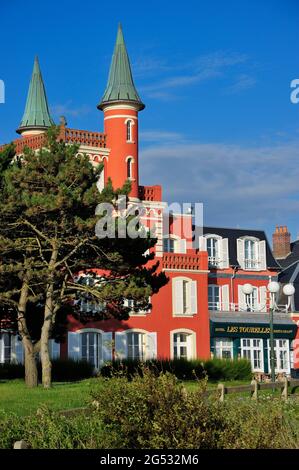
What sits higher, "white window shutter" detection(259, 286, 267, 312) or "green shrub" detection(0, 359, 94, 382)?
"white window shutter" detection(259, 286, 267, 312)

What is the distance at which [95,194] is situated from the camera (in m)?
32.2

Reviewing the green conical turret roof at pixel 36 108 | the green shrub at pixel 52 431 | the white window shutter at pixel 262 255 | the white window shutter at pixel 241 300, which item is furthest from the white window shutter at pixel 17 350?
the green shrub at pixel 52 431

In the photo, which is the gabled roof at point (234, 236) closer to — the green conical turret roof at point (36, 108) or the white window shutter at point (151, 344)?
the white window shutter at point (151, 344)

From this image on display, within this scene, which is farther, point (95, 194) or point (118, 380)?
point (95, 194)

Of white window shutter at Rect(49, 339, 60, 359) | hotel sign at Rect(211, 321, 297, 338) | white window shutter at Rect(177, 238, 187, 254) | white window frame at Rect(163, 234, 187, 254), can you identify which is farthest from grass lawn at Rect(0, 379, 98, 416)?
white window shutter at Rect(177, 238, 187, 254)

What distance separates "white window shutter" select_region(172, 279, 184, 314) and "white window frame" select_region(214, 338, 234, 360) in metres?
3.65

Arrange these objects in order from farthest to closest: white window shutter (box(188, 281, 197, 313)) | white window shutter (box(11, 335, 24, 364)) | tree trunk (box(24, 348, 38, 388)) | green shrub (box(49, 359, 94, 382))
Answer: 1. white window shutter (box(188, 281, 197, 313))
2. white window shutter (box(11, 335, 24, 364))
3. green shrub (box(49, 359, 94, 382))
4. tree trunk (box(24, 348, 38, 388))

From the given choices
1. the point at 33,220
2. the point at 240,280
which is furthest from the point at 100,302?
the point at 240,280

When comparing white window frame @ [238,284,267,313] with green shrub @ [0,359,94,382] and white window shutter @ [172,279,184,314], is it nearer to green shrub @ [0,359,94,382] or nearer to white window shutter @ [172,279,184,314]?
white window shutter @ [172,279,184,314]

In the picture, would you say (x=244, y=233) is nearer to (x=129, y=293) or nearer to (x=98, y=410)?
(x=129, y=293)

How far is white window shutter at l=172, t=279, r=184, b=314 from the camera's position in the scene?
52406 mm

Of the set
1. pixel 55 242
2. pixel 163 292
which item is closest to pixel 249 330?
pixel 163 292

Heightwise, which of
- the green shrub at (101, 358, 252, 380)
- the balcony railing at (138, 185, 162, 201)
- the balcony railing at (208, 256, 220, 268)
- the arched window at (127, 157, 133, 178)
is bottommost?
the green shrub at (101, 358, 252, 380)

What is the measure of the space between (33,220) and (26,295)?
3689 millimetres
